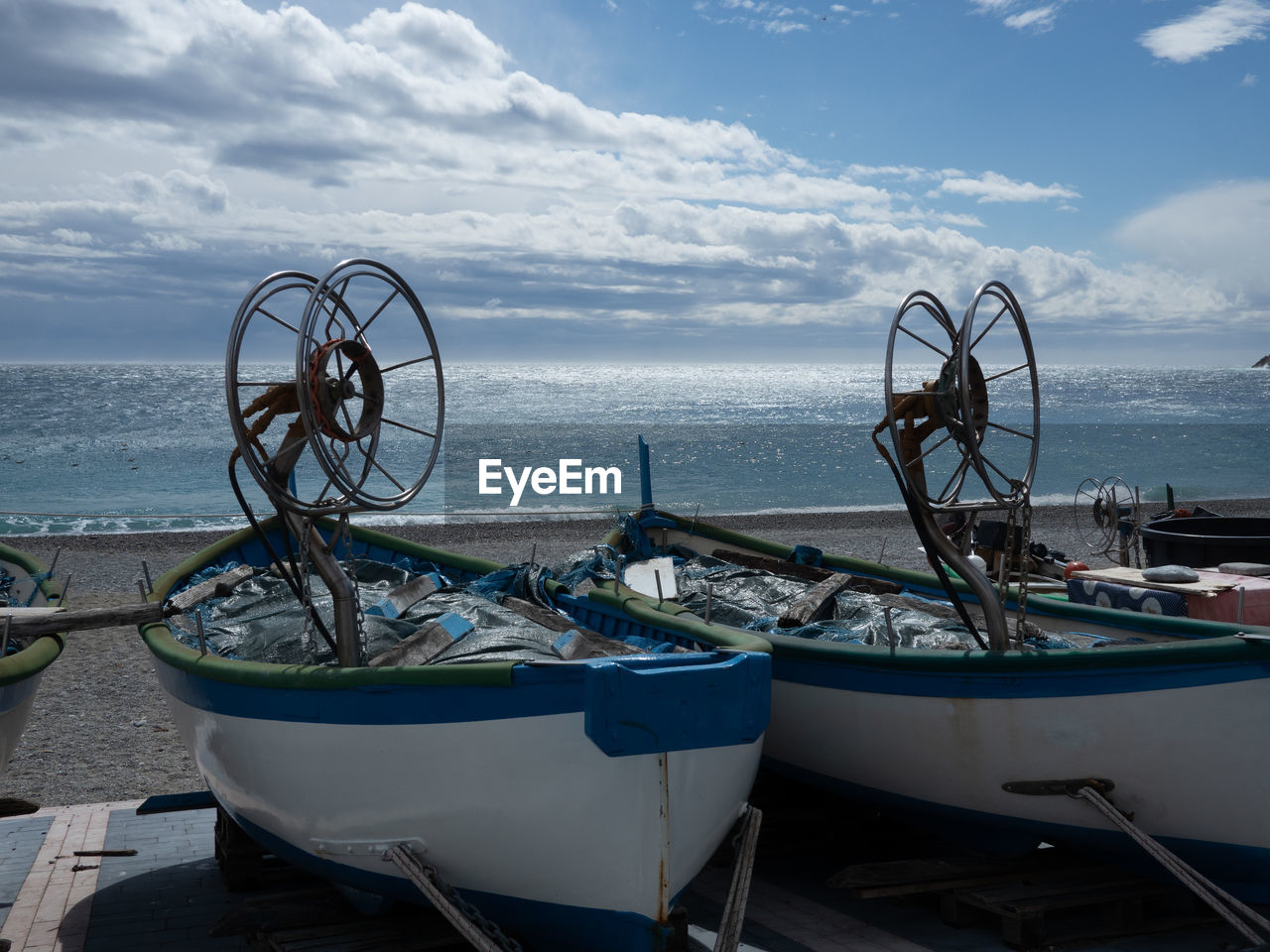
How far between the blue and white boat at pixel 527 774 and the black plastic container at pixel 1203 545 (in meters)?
6.93

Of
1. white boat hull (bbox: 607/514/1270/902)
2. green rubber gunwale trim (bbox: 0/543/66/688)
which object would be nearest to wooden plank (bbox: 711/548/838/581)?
white boat hull (bbox: 607/514/1270/902)

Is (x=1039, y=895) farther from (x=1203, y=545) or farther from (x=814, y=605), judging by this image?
(x=1203, y=545)

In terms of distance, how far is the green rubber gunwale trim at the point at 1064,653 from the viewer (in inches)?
187

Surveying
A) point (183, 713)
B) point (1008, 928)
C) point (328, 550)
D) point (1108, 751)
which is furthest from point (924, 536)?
point (183, 713)

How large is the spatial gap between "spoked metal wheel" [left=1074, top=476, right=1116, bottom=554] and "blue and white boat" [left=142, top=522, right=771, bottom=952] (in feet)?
23.7

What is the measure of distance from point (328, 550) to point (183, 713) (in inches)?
53.1

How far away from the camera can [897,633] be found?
616 centimetres

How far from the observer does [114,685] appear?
33.6 feet

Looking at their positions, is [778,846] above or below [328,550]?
below

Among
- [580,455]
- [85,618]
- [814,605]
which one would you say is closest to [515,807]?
[85,618]

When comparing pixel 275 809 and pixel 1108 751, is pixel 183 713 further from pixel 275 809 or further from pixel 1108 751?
pixel 1108 751

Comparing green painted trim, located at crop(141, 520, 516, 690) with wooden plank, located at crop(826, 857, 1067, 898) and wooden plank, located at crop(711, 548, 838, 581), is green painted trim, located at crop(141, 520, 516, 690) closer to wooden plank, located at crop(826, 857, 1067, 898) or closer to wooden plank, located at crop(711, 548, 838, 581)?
wooden plank, located at crop(826, 857, 1067, 898)

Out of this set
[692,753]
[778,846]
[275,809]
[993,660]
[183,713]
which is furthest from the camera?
[778,846]

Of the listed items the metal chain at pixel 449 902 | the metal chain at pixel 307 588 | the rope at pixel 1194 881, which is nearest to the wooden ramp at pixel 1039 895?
the rope at pixel 1194 881
